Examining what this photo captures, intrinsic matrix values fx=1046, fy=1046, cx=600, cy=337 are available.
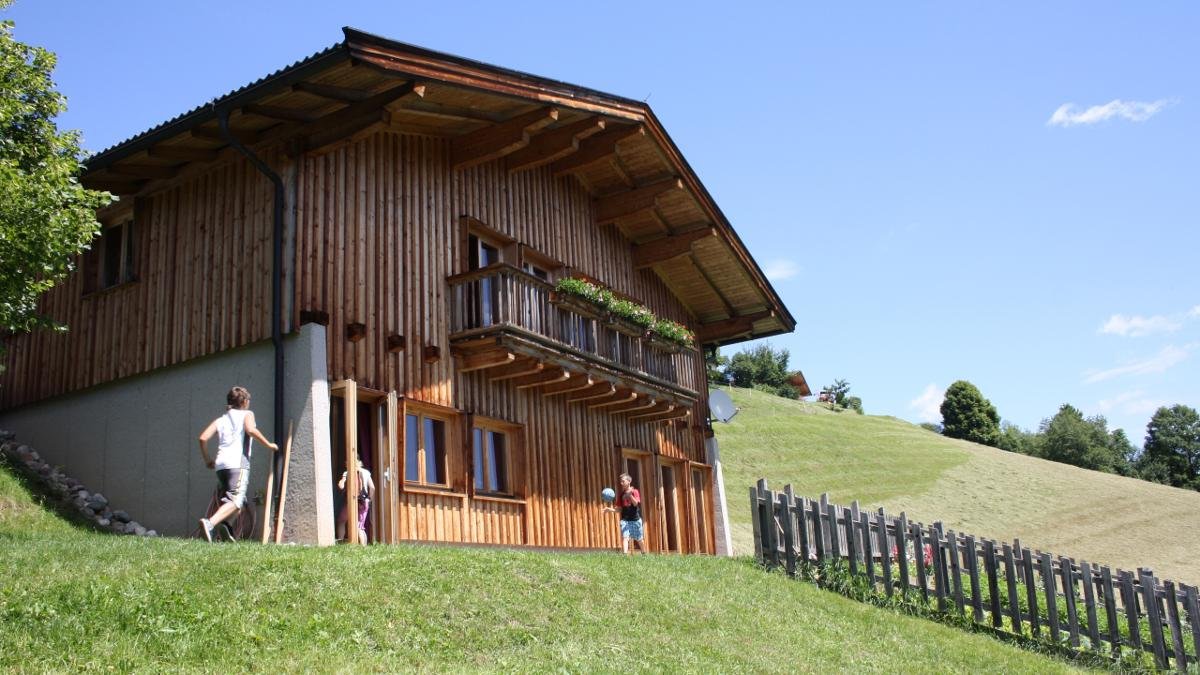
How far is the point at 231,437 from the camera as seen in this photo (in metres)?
11.6

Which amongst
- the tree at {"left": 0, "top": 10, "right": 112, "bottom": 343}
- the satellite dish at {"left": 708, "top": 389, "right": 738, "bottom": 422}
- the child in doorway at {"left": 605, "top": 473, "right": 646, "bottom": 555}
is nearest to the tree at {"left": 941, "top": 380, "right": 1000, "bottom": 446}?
the satellite dish at {"left": 708, "top": 389, "right": 738, "bottom": 422}

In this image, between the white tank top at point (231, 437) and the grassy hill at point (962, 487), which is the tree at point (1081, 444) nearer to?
the grassy hill at point (962, 487)

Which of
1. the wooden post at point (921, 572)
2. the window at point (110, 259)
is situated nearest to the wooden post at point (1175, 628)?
the wooden post at point (921, 572)

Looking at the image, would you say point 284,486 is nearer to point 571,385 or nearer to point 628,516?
point 571,385

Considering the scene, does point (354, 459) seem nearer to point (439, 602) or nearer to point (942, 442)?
point (439, 602)

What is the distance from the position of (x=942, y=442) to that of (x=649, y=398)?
4903 centimetres

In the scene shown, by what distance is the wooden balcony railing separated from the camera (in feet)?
53.0

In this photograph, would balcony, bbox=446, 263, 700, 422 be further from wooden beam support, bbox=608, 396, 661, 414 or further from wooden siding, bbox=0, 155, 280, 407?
wooden siding, bbox=0, 155, 280, 407

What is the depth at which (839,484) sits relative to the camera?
5062cm

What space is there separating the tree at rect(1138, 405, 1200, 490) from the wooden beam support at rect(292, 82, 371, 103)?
7558 centimetres

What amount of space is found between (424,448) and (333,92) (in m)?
5.21

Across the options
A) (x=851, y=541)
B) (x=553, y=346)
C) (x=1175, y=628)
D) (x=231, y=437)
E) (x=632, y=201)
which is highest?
(x=632, y=201)

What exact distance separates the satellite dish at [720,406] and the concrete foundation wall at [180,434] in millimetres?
12958

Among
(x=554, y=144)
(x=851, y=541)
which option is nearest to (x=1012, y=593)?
(x=851, y=541)
